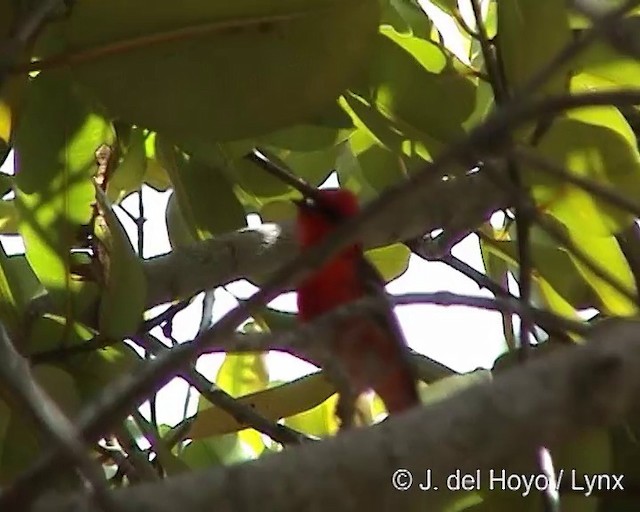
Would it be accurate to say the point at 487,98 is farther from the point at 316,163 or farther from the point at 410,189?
the point at 410,189

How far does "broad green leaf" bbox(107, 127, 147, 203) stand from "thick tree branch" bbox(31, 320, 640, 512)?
0.79 meters

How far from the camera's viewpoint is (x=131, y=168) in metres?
1.15

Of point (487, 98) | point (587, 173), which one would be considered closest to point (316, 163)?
point (487, 98)

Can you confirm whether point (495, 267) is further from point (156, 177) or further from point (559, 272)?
point (156, 177)

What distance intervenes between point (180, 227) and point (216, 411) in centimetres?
24

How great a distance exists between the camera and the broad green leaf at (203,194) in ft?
3.45

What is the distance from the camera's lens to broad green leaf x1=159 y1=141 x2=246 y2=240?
41.4 inches

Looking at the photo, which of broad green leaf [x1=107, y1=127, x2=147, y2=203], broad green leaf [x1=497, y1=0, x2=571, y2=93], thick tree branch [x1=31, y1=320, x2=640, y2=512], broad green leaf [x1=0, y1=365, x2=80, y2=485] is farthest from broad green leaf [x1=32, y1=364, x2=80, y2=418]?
thick tree branch [x1=31, y1=320, x2=640, y2=512]

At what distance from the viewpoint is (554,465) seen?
2.79 ft

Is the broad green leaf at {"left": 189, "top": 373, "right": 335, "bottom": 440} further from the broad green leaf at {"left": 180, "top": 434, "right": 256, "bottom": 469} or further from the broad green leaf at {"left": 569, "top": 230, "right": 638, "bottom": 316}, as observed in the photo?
the broad green leaf at {"left": 569, "top": 230, "right": 638, "bottom": 316}

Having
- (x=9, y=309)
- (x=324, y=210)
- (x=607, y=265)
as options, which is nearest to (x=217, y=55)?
(x=9, y=309)

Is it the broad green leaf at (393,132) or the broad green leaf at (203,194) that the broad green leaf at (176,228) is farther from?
the broad green leaf at (393,132)

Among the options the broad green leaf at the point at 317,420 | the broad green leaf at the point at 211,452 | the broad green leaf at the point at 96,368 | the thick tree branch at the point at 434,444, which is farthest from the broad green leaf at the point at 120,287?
the thick tree branch at the point at 434,444

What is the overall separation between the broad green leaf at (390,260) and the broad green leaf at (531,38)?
436mm
